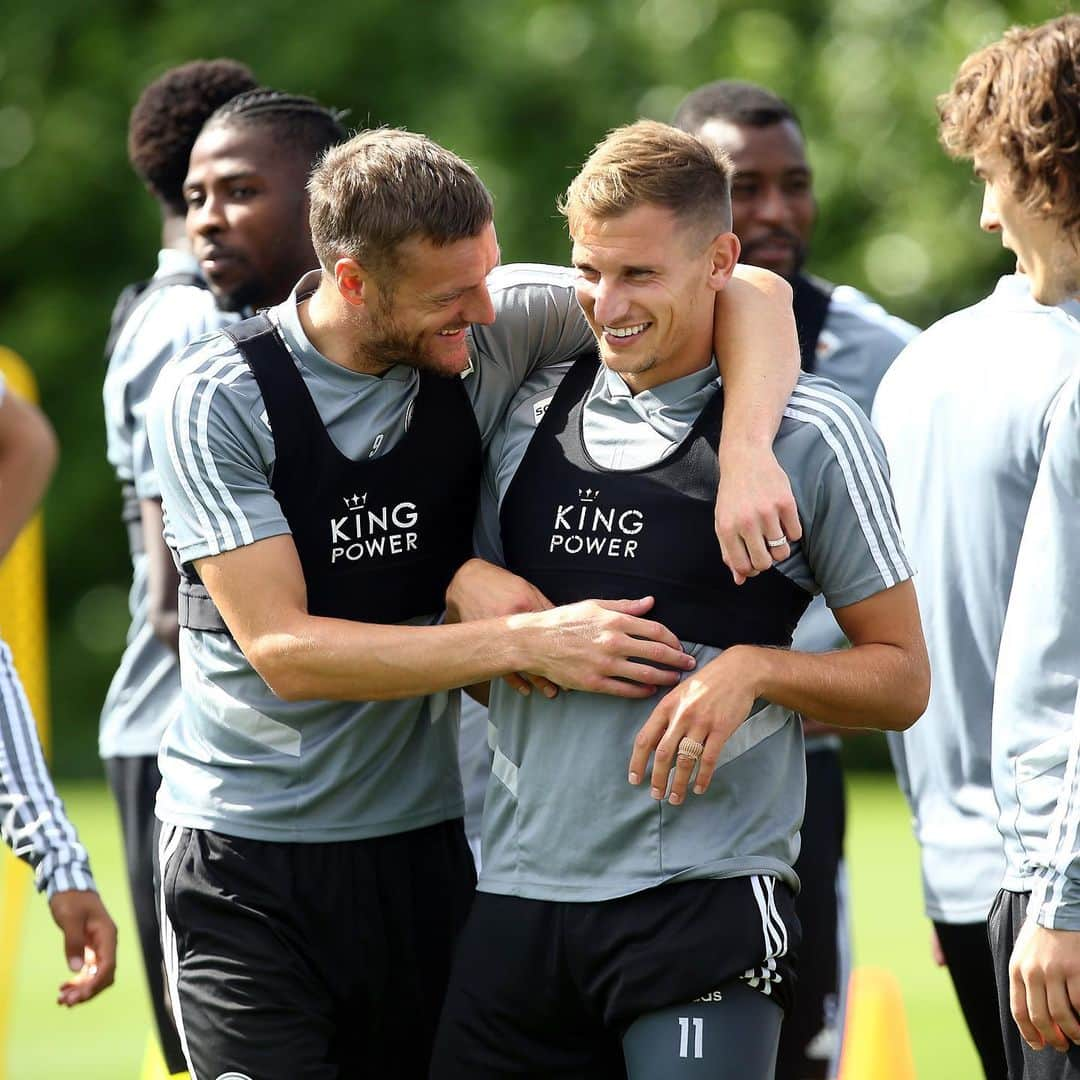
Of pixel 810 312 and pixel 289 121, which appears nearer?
pixel 289 121

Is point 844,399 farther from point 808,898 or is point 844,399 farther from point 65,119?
point 65,119

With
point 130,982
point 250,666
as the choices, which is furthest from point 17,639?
point 250,666

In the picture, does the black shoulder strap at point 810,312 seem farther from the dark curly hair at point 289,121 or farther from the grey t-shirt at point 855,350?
the dark curly hair at point 289,121

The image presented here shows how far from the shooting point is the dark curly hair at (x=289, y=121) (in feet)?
16.1

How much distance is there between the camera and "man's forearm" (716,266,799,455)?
3195mm

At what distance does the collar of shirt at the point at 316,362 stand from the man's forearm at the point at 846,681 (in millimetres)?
850

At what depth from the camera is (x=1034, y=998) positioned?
272 cm

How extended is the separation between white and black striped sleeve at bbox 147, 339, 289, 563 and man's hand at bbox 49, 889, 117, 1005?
69cm

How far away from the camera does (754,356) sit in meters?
3.31

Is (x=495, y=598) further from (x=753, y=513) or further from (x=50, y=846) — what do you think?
(x=50, y=846)

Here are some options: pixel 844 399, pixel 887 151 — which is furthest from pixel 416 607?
pixel 887 151

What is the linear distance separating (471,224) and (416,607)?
0.71 meters

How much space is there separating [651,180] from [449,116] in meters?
15.6

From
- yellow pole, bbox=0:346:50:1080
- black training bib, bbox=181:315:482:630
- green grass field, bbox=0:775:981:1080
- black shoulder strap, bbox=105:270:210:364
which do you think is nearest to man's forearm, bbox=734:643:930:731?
black training bib, bbox=181:315:482:630
